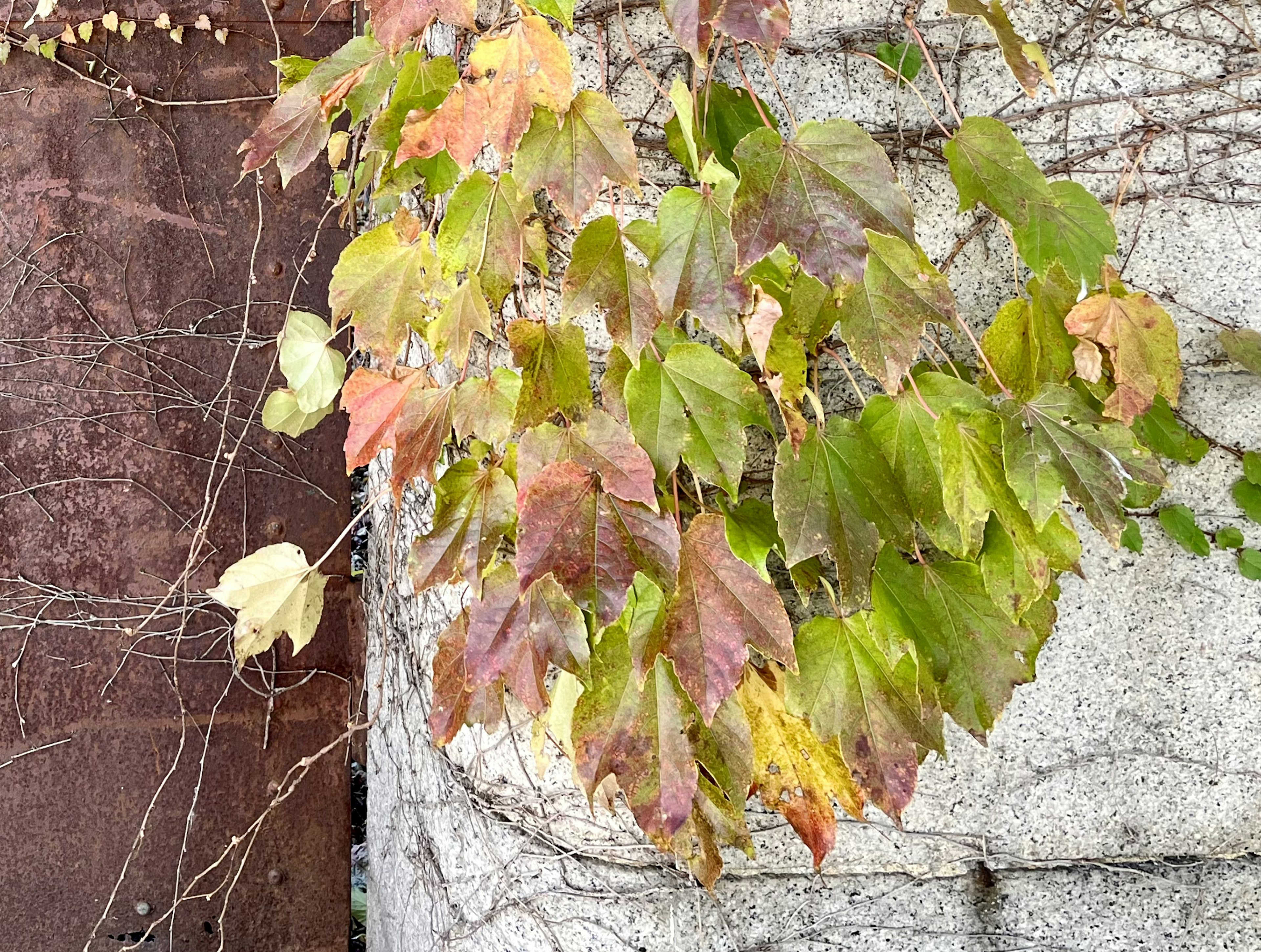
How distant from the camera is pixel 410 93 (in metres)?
1.08

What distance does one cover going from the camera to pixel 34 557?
5.86 ft

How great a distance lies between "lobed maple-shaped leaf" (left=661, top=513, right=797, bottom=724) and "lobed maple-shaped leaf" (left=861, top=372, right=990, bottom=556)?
0.24m

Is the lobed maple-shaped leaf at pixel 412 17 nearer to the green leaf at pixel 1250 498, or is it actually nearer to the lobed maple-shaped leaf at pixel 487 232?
the lobed maple-shaped leaf at pixel 487 232

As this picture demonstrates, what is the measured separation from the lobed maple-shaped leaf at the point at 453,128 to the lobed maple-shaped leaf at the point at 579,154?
50mm

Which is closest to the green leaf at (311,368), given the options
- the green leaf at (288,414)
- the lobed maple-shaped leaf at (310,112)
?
the green leaf at (288,414)

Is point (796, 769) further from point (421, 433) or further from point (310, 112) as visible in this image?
point (310, 112)

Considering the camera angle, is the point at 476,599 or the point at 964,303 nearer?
the point at 476,599

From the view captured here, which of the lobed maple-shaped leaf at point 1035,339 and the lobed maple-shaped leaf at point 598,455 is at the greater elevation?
the lobed maple-shaped leaf at point 1035,339

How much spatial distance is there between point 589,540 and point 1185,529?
977mm

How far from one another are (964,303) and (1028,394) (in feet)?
0.79

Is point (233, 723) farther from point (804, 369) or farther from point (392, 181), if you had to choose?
point (804, 369)

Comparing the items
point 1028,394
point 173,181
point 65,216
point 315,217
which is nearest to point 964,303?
point 1028,394

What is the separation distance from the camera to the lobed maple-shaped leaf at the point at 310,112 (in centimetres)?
109

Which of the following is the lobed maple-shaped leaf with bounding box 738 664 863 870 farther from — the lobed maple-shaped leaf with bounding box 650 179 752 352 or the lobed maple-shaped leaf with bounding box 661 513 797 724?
Answer: the lobed maple-shaped leaf with bounding box 650 179 752 352
